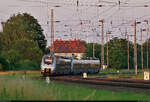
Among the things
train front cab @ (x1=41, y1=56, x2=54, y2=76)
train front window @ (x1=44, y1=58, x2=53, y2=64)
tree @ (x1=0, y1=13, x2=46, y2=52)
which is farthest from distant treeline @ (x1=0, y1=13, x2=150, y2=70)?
train front cab @ (x1=41, y1=56, x2=54, y2=76)

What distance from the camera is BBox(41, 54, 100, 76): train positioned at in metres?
50.2

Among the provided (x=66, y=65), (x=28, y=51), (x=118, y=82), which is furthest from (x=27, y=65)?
(x=118, y=82)

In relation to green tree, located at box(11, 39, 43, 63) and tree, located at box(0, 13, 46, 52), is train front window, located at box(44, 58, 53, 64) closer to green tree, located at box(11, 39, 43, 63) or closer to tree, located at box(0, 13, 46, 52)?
green tree, located at box(11, 39, 43, 63)

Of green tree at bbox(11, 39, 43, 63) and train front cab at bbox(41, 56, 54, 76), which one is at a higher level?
green tree at bbox(11, 39, 43, 63)

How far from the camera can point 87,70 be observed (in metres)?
65.1

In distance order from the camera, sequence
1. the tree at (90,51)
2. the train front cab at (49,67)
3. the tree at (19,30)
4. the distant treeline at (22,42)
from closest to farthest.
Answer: the train front cab at (49,67) → the distant treeline at (22,42) → the tree at (19,30) → the tree at (90,51)

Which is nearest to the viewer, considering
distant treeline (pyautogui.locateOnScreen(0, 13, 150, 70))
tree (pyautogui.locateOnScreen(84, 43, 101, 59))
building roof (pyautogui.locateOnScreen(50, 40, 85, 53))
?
distant treeline (pyautogui.locateOnScreen(0, 13, 150, 70))

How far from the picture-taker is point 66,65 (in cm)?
5484

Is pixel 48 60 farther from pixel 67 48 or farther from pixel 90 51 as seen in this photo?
pixel 67 48

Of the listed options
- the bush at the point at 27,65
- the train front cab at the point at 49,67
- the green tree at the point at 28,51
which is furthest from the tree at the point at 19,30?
the train front cab at the point at 49,67

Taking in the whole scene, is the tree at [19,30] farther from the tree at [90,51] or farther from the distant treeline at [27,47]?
the tree at [90,51]

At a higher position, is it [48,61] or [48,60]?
[48,60]

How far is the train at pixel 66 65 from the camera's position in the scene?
5022cm

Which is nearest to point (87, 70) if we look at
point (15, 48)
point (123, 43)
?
point (15, 48)
